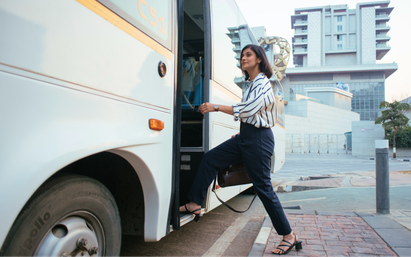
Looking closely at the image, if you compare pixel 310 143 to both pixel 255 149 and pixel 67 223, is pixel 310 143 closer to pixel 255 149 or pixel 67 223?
pixel 255 149

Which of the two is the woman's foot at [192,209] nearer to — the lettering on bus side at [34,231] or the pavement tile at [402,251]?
the lettering on bus side at [34,231]

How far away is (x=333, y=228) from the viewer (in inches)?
141

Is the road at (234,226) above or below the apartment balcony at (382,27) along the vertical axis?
below

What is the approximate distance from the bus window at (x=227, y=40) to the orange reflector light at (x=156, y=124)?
149 cm

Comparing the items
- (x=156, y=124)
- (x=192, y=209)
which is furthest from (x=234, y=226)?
(x=156, y=124)

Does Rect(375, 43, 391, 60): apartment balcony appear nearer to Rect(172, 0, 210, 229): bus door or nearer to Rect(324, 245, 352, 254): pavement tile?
Rect(172, 0, 210, 229): bus door

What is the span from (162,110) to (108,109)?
0.63 metres

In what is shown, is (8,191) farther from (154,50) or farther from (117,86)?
(154,50)

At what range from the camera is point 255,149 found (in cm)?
264

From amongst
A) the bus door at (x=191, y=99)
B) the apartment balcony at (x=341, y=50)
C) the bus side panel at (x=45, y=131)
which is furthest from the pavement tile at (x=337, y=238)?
the apartment balcony at (x=341, y=50)

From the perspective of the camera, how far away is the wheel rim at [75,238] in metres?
1.41

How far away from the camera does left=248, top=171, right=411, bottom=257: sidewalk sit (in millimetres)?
2836

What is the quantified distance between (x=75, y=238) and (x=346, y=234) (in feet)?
9.68

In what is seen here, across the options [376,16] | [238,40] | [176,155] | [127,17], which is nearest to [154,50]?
[127,17]
